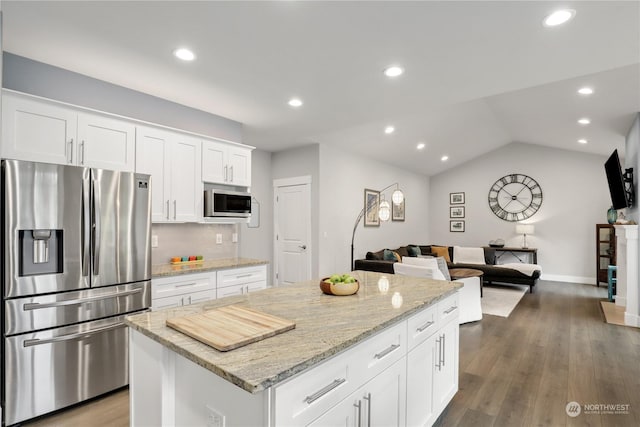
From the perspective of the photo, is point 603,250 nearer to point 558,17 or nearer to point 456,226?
point 456,226

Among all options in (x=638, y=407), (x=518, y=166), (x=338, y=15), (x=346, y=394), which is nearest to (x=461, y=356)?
(x=638, y=407)

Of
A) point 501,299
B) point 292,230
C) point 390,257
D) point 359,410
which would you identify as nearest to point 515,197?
point 501,299

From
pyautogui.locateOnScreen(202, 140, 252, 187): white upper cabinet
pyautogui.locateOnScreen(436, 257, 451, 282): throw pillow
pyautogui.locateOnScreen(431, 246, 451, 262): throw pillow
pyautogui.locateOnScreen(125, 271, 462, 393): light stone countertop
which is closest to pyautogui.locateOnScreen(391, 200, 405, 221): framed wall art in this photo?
pyautogui.locateOnScreen(431, 246, 451, 262): throw pillow

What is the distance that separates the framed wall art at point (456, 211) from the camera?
884 centimetres

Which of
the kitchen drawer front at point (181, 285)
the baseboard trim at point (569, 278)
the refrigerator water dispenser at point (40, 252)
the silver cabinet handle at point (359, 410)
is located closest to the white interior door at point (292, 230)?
the kitchen drawer front at point (181, 285)

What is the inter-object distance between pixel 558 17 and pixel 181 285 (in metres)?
3.49

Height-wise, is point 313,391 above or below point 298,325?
below

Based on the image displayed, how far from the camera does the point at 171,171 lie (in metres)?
3.25

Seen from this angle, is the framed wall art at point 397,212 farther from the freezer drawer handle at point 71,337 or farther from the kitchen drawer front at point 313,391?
the kitchen drawer front at point 313,391

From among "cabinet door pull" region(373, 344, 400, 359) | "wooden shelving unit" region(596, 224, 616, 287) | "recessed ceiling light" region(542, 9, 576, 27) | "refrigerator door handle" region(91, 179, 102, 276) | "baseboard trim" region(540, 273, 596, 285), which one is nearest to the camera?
"cabinet door pull" region(373, 344, 400, 359)

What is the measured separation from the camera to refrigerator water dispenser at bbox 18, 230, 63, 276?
6.87ft

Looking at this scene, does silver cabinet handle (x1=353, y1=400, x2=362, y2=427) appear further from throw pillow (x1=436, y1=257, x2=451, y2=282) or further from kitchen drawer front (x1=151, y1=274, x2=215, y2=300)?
throw pillow (x1=436, y1=257, x2=451, y2=282)

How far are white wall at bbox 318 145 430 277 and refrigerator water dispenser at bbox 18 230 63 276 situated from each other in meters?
3.56

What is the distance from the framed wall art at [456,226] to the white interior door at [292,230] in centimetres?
532
